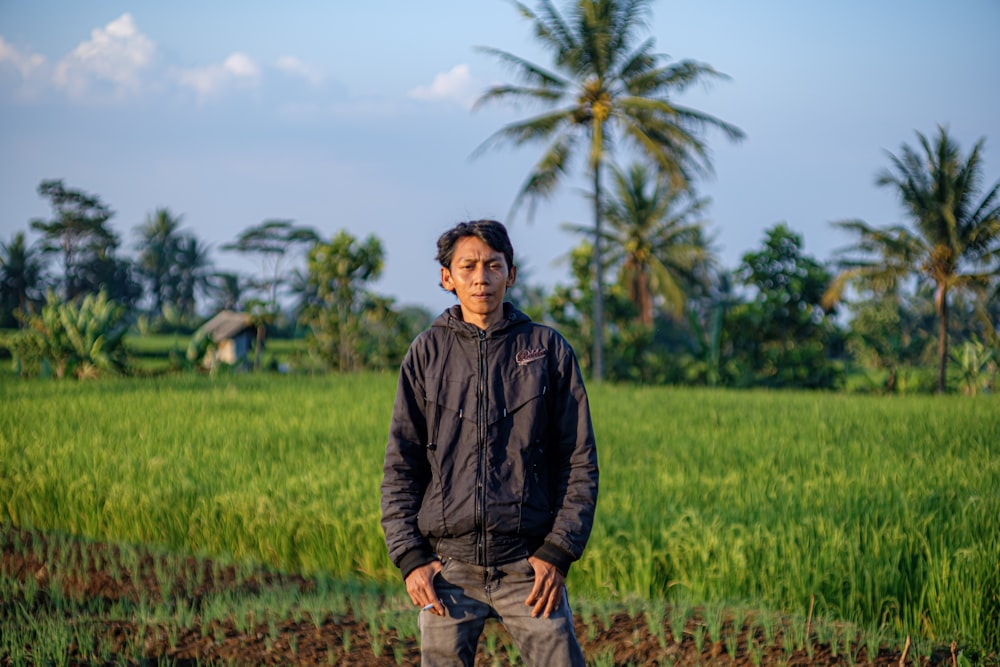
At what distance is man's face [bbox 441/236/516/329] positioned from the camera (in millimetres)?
2283

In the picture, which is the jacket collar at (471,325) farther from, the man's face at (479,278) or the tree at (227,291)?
the tree at (227,291)

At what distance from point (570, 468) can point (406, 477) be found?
15.7 inches

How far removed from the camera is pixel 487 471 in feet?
7.36

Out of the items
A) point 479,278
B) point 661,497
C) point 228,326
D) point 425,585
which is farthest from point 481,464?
point 228,326

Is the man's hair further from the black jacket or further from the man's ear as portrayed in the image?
the black jacket

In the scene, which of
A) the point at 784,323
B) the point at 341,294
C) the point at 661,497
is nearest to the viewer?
the point at 661,497

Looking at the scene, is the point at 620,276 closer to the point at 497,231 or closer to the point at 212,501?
the point at 212,501

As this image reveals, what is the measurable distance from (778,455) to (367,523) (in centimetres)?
410

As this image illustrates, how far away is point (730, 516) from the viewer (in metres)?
5.73

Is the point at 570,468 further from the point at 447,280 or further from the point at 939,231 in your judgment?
the point at 939,231

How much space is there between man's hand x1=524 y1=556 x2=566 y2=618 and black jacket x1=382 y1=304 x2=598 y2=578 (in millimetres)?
23

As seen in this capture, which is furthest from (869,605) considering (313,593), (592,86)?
(592,86)

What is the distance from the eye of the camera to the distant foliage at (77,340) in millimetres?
17250

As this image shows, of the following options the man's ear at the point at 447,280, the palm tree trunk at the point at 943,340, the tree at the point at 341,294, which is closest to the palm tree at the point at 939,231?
the palm tree trunk at the point at 943,340
